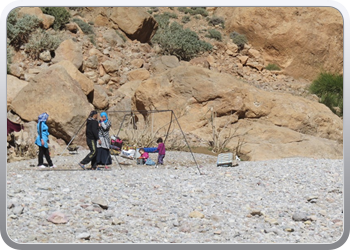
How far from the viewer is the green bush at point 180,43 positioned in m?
21.4

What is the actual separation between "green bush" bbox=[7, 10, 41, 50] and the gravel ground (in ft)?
36.3

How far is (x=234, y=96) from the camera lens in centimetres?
1418

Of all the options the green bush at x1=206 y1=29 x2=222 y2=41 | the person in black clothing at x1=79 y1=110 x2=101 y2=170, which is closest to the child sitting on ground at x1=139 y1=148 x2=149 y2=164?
the person in black clothing at x1=79 y1=110 x2=101 y2=170

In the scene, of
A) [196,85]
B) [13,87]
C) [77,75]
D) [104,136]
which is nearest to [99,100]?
[77,75]

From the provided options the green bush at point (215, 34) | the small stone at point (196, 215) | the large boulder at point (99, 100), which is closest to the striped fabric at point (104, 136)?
the small stone at point (196, 215)

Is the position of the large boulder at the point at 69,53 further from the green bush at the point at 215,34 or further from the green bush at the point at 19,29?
the green bush at the point at 215,34

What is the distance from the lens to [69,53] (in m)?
17.7

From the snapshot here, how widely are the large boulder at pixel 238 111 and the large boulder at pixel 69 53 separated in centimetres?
375

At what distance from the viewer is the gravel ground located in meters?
5.17

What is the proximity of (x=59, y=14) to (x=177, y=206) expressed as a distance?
15.6m

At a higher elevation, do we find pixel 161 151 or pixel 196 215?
Result: pixel 196 215

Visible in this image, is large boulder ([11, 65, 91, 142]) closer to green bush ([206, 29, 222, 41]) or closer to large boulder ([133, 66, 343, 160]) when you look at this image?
large boulder ([133, 66, 343, 160])

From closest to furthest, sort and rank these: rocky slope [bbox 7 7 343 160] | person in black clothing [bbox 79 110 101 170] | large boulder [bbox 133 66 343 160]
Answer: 1. person in black clothing [bbox 79 110 101 170]
2. rocky slope [bbox 7 7 343 160]
3. large boulder [bbox 133 66 343 160]

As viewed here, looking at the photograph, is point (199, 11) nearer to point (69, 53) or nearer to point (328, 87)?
point (328, 87)
